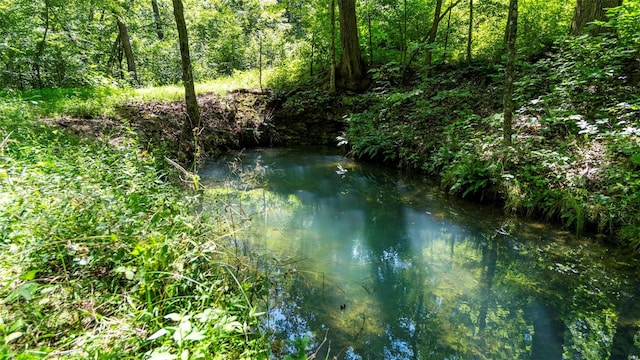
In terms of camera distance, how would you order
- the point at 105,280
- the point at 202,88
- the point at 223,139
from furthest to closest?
the point at 202,88
the point at 223,139
the point at 105,280

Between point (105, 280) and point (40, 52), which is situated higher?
point (40, 52)

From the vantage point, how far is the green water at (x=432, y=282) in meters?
3.19

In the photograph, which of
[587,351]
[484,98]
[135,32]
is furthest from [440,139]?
[135,32]

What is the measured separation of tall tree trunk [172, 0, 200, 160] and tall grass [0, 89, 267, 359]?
13.2ft

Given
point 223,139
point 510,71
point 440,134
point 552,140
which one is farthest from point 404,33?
point 552,140

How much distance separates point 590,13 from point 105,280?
10056mm

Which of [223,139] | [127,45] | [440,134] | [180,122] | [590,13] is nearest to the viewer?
[590,13]

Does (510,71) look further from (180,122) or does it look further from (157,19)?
(157,19)

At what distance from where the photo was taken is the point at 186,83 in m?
8.19

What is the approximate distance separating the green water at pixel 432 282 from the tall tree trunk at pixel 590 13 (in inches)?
195

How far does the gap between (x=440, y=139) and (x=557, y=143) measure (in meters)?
2.59

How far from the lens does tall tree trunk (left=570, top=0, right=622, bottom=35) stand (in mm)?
7269

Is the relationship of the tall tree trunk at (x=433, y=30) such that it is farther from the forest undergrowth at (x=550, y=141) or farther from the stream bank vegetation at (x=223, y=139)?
the forest undergrowth at (x=550, y=141)

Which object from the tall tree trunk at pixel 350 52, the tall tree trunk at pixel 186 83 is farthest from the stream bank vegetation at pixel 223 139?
the tall tree trunk at pixel 186 83
